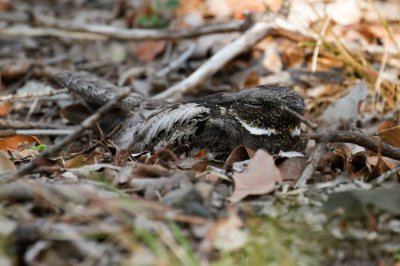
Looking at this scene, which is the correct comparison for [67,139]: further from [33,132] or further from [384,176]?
[33,132]

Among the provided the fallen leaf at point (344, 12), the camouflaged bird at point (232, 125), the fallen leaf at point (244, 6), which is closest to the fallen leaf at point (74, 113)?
the camouflaged bird at point (232, 125)

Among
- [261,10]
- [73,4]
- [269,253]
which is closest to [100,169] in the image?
[269,253]

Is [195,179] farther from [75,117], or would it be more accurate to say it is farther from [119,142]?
[75,117]

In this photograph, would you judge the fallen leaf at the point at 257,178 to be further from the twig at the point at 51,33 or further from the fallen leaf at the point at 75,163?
→ the twig at the point at 51,33

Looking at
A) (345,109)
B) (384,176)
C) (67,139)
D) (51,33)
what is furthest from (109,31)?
(384,176)

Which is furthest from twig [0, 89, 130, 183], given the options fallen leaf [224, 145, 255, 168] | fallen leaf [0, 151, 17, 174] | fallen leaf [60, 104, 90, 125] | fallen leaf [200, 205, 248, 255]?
fallen leaf [60, 104, 90, 125]
